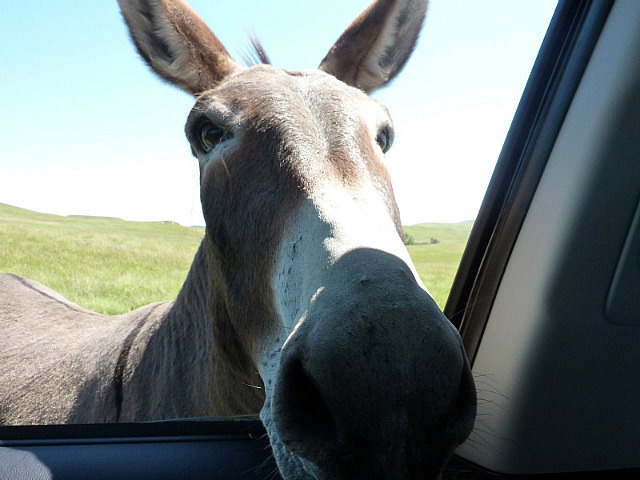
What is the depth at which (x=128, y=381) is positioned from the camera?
2414mm

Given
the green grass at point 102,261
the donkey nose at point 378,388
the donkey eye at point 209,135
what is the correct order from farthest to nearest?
the green grass at point 102,261 → the donkey eye at point 209,135 → the donkey nose at point 378,388

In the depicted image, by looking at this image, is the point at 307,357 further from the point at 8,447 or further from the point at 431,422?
the point at 8,447

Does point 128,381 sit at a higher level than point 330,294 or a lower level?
lower

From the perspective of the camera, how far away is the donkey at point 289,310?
0.93 metres

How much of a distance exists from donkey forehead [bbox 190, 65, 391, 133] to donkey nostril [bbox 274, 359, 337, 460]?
948 millimetres

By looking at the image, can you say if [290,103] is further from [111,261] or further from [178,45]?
[111,261]

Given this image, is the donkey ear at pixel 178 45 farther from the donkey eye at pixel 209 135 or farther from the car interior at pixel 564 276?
the car interior at pixel 564 276

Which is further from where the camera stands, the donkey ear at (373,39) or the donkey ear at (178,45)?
the donkey ear at (373,39)

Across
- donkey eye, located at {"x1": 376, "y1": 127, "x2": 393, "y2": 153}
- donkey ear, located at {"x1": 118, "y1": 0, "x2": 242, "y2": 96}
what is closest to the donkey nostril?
donkey eye, located at {"x1": 376, "y1": 127, "x2": 393, "y2": 153}

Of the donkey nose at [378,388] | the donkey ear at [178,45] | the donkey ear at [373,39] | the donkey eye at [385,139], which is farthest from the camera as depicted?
the donkey ear at [373,39]

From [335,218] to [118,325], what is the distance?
233cm

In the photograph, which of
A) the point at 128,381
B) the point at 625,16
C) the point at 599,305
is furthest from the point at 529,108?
the point at 128,381

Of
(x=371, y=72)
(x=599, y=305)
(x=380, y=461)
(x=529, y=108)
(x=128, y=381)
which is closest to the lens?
(x=380, y=461)

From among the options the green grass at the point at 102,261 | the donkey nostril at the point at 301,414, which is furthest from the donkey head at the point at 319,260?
the green grass at the point at 102,261
